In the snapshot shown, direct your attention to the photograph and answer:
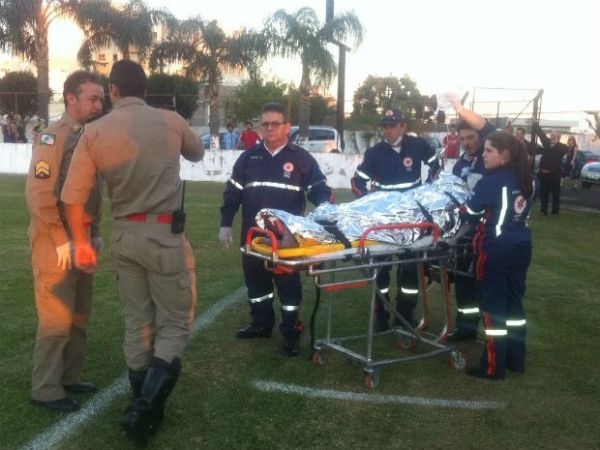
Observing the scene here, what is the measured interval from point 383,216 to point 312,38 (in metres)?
21.4

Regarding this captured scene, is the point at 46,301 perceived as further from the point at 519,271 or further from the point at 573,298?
the point at 573,298

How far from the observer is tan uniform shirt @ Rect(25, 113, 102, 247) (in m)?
4.28

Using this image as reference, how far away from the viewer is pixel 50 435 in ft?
13.6

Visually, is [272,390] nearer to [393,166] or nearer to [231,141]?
[393,166]

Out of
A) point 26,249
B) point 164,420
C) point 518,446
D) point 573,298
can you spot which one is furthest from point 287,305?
point 26,249

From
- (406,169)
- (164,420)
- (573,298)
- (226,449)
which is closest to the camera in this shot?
(226,449)

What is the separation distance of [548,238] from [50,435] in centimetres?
1037

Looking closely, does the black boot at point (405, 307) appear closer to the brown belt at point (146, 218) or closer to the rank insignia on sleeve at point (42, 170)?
the brown belt at point (146, 218)

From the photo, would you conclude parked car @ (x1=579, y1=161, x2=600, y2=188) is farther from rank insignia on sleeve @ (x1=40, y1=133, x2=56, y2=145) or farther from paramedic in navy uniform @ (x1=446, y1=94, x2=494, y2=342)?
rank insignia on sleeve @ (x1=40, y1=133, x2=56, y2=145)

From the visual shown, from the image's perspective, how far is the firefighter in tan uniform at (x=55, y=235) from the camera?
429 cm

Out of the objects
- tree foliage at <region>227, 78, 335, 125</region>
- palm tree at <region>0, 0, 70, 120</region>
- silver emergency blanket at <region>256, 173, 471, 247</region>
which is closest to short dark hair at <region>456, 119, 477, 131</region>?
silver emergency blanket at <region>256, 173, 471, 247</region>

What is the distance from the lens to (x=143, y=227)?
13.3 ft

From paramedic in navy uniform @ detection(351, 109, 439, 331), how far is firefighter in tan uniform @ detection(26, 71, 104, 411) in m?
2.80

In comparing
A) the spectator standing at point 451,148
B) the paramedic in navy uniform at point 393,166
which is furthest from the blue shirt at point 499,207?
the spectator standing at point 451,148
